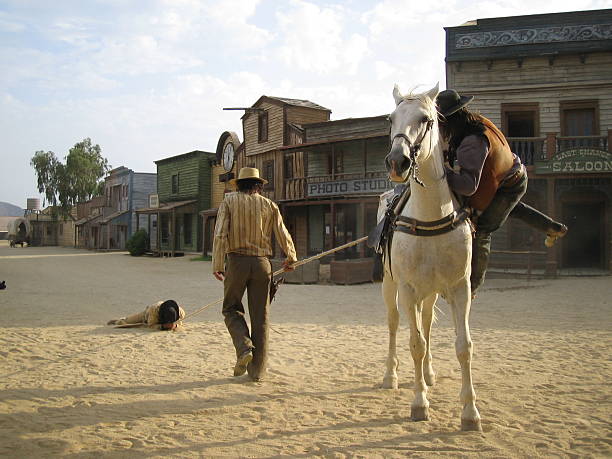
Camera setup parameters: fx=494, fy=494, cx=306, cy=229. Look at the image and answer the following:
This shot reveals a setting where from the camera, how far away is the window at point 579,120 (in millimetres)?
16688

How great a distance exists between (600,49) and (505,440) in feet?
55.5

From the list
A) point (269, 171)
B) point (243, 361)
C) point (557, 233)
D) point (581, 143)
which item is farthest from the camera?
point (269, 171)

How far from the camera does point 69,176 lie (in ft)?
176

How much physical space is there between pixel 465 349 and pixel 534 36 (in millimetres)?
16484

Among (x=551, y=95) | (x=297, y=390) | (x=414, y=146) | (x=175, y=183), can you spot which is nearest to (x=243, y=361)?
(x=297, y=390)

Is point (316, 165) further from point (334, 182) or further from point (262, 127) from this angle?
point (262, 127)

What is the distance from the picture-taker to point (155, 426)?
3.83 meters

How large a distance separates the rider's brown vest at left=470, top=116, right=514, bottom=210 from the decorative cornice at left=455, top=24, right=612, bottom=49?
48.7 feet

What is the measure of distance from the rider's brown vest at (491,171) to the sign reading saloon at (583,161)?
503 inches

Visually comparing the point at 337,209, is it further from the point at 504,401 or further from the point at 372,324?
the point at 504,401

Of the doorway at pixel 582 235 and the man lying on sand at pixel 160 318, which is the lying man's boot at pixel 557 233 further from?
the doorway at pixel 582 235

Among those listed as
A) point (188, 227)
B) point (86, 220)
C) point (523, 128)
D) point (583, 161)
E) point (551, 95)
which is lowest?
point (188, 227)

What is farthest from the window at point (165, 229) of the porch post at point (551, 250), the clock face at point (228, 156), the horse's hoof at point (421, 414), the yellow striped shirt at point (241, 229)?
the horse's hoof at point (421, 414)

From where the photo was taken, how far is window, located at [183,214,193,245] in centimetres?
3399
